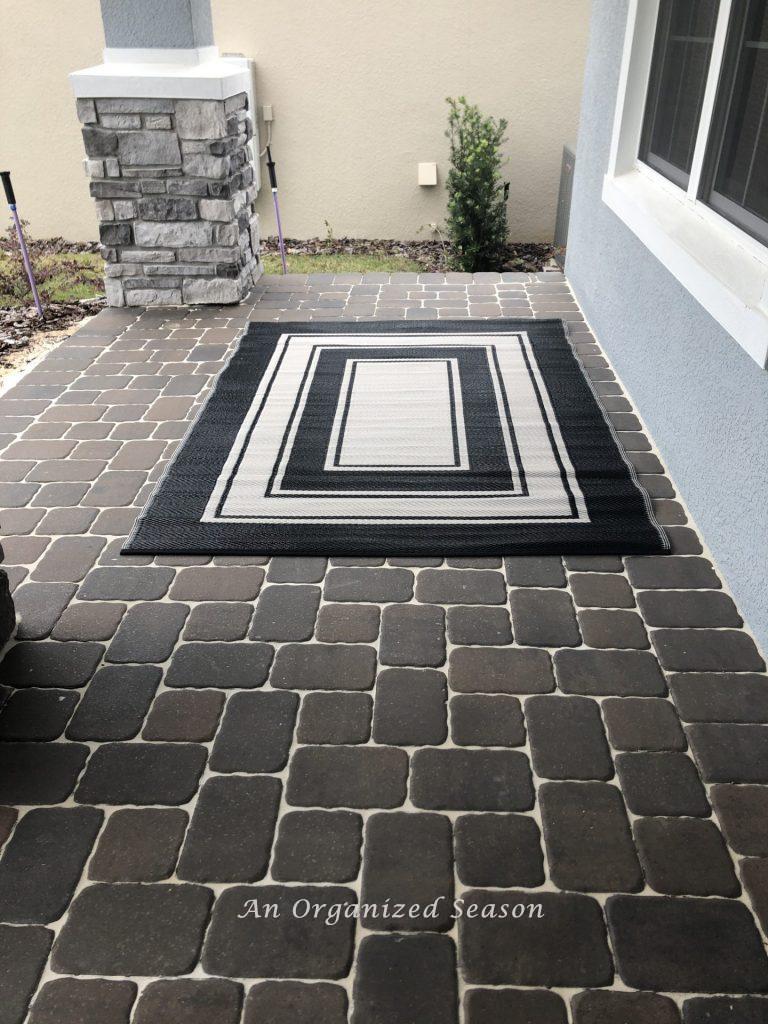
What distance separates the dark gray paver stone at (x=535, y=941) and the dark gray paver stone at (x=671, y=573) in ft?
3.93

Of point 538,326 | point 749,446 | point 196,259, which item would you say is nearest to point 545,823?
point 749,446

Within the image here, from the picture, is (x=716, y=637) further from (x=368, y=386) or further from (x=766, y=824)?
(x=368, y=386)

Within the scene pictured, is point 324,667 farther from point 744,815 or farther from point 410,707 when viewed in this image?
point 744,815

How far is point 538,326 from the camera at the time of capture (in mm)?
4887

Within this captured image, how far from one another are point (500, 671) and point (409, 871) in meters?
0.68

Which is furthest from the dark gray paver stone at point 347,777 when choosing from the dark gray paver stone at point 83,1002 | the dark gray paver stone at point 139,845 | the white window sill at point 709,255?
the white window sill at point 709,255

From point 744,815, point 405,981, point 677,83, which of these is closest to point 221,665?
point 405,981

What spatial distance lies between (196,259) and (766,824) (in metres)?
4.61

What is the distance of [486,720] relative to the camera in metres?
2.11

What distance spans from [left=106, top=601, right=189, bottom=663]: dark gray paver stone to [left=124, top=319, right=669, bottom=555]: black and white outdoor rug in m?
0.32

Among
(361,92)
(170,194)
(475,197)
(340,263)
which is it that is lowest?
(340,263)

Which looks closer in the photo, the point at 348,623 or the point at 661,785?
the point at 661,785

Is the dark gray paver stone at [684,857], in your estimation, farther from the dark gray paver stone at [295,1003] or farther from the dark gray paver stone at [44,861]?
the dark gray paver stone at [44,861]

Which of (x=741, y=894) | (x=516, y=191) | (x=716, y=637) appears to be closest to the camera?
(x=741, y=894)
